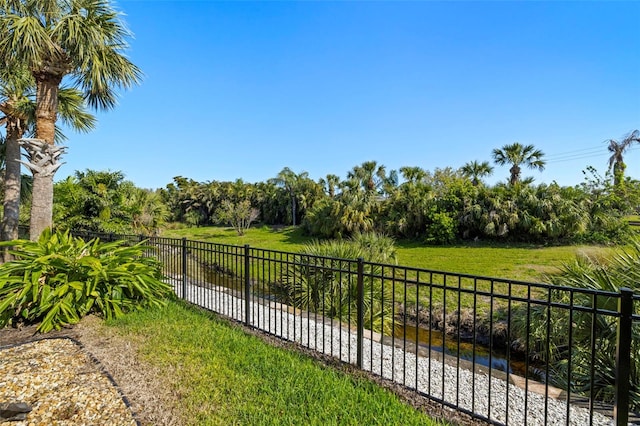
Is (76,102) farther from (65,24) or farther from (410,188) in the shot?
(410,188)

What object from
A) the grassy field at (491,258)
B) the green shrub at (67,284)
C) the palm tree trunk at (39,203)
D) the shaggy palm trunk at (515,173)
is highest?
the shaggy palm trunk at (515,173)

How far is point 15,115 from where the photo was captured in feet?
29.6

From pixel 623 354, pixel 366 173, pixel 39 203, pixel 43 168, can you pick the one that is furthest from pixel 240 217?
pixel 623 354

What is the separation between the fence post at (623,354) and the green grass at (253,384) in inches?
45.1

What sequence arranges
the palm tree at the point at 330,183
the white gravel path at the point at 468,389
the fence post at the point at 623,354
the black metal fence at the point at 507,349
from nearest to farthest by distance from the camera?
1. the fence post at the point at 623,354
2. the black metal fence at the point at 507,349
3. the white gravel path at the point at 468,389
4. the palm tree at the point at 330,183

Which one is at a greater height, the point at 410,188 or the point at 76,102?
the point at 76,102

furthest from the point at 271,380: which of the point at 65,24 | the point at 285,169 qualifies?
the point at 285,169

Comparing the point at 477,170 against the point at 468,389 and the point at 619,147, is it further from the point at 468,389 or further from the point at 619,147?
the point at 468,389

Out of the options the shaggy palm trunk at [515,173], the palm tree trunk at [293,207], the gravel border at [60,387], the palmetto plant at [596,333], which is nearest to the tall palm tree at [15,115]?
the gravel border at [60,387]

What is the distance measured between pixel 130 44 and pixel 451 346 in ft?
32.1

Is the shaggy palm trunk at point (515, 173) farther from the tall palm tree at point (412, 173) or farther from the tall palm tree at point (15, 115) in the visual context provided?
the tall palm tree at point (15, 115)

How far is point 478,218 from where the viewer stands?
61.3 feet

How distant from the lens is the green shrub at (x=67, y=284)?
423 cm

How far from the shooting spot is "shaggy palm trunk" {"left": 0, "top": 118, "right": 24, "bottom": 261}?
29.6 ft
